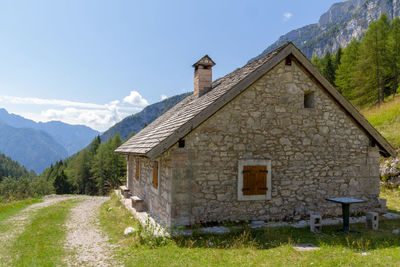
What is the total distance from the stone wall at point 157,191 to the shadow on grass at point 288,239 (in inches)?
47.4

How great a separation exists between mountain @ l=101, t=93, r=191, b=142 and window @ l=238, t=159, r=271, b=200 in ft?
482

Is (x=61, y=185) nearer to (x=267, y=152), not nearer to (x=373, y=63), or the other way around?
(x=373, y=63)

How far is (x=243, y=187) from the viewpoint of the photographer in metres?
7.60

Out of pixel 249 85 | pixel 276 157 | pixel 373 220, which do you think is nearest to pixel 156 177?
pixel 276 157

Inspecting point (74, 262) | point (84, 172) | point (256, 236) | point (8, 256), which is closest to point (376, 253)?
point (256, 236)

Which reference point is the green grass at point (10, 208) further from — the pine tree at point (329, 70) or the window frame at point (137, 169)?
the pine tree at point (329, 70)

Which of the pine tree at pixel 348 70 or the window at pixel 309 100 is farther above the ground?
the pine tree at pixel 348 70

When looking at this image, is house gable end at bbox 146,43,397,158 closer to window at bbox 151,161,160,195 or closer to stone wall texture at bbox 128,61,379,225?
stone wall texture at bbox 128,61,379,225

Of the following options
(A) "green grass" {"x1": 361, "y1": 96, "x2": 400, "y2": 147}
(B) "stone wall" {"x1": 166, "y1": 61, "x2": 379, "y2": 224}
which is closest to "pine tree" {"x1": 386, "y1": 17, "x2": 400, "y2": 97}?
(A) "green grass" {"x1": 361, "y1": 96, "x2": 400, "y2": 147}

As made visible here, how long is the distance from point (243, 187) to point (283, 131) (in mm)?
2068

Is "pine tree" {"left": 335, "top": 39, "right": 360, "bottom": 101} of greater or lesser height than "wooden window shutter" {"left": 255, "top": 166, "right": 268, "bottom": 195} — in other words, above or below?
above

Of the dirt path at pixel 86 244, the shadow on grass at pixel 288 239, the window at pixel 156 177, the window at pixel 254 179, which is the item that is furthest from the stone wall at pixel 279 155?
the dirt path at pixel 86 244

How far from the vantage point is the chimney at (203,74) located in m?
11.3

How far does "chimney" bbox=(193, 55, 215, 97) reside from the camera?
11.3m
